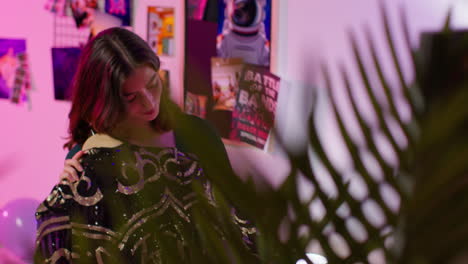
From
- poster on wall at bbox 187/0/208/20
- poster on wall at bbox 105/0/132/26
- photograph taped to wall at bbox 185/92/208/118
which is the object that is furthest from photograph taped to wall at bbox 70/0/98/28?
photograph taped to wall at bbox 185/92/208/118

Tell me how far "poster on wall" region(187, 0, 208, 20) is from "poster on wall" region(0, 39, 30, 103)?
1394mm

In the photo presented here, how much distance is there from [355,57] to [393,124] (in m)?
0.03

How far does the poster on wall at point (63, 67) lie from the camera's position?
3.46 m

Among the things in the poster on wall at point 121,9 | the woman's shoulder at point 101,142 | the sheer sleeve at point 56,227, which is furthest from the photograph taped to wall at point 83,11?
the sheer sleeve at point 56,227

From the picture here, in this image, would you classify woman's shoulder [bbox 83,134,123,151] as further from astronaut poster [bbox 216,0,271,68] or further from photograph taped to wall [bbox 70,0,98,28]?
photograph taped to wall [bbox 70,0,98,28]

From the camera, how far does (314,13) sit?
2549 mm

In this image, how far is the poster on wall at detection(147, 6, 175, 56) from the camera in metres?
3.03

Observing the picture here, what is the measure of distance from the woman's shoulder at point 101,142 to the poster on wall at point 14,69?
235 centimetres

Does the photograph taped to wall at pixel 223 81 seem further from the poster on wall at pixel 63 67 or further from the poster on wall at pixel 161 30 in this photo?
the poster on wall at pixel 63 67

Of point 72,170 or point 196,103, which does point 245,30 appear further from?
point 72,170

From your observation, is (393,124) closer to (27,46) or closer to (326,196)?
(326,196)

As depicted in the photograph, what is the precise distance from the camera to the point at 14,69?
3627mm

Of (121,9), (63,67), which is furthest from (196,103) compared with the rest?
(63,67)

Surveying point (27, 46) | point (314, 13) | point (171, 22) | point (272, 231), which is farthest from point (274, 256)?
point (27, 46)
